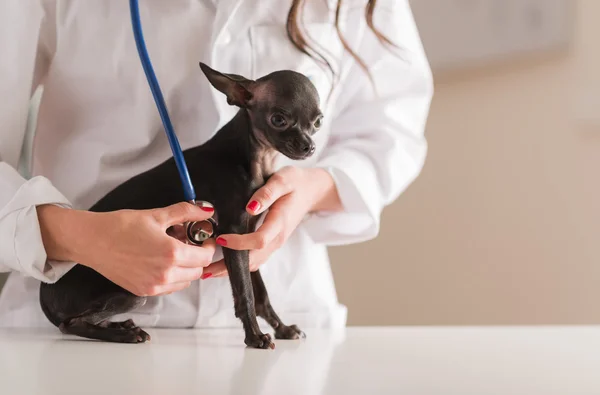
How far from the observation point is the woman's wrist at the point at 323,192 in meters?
0.91

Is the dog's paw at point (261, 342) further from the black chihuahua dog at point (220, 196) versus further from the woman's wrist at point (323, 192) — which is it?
the woman's wrist at point (323, 192)

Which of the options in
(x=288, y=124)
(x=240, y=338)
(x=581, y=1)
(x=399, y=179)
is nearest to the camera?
(x=288, y=124)

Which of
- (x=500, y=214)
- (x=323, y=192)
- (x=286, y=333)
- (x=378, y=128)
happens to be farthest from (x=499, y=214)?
(x=286, y=333)

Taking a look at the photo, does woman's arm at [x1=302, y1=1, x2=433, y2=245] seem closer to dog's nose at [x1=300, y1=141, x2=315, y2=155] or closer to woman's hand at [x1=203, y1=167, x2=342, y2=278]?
woman's hand at [x1=203, y1=167, x2=342, y2=278]

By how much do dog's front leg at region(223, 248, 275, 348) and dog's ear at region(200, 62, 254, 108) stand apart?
0.48 ft

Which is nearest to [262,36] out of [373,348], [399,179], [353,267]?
[399,179]

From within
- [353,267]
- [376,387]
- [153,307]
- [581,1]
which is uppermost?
[581,1]

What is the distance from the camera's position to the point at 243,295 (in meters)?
0.71

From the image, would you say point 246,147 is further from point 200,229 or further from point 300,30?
point 300,30

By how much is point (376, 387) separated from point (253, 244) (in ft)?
0.74

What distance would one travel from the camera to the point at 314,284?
1017mm

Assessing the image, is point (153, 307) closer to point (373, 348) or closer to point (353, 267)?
point (373, 348)

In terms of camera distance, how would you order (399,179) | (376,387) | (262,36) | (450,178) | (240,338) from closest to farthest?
(376,387)
(240,338)
(262,36)
(399,179)
(450,178)

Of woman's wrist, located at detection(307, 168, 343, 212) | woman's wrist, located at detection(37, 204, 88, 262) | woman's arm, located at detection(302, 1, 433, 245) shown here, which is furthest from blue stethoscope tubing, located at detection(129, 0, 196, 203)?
woman's arm, located at detection(302, 1, 433, 245)
